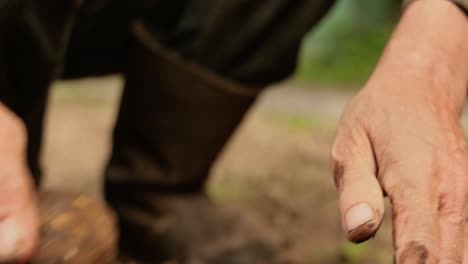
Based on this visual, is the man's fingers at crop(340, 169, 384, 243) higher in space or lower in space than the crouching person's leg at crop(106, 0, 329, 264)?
higher

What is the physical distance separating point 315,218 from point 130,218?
387 mm

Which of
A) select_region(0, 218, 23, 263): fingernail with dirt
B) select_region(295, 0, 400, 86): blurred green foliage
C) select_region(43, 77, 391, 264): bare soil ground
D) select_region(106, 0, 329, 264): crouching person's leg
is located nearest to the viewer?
select_region(0, 218, 23, 263): fingernail with dirt

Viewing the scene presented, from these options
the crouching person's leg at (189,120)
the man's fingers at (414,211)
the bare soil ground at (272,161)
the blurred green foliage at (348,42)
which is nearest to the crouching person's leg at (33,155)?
the crouching person's leg at (189,120)

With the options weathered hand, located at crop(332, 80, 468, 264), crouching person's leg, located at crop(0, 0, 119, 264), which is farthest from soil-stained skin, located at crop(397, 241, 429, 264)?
crouching person's leg, located at crop(0, 0, 119, 264)

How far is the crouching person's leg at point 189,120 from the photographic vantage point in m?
1.13

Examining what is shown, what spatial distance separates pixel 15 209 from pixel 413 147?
0.40 m

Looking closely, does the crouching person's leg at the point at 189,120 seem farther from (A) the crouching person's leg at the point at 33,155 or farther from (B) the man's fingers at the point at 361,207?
(B) the man's fingers at the point at 361,207

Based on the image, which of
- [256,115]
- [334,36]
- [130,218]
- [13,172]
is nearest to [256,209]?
[130,218]

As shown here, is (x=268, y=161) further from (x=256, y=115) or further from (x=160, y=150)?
(x=160, y=150)

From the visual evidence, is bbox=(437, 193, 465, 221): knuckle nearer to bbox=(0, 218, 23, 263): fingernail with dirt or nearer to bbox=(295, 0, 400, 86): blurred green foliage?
bbox=(0, 218, 23, 263): fingernail with dirt

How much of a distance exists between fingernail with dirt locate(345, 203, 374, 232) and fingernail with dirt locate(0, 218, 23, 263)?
1.01 feet

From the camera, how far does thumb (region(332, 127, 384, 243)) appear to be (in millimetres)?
689

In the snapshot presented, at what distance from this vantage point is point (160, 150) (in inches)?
48.3

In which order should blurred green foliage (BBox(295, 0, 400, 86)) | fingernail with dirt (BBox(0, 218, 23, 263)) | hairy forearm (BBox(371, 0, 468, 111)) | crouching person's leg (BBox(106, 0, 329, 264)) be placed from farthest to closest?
blurred green foliage (BBox(295, 0, 400, 86)), crouching person's leg (BBox(106, 0, 329, 264)), hairy forearm (BBox(371, 0, 468, 111)), fingernail with dirt (BBox(0, 218, 23, 263))
